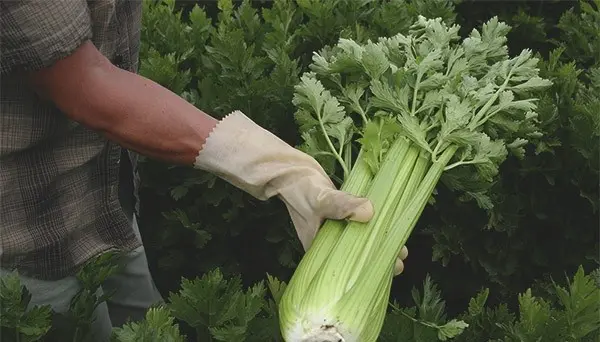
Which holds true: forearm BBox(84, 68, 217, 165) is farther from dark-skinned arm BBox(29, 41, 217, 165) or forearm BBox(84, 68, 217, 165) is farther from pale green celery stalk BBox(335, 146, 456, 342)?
pale green celery stalk BBox(335, 146, 456, 342)

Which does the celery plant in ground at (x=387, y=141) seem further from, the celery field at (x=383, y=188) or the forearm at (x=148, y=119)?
the forearm at (x=148, y=119)

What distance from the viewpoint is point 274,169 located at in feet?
7.70

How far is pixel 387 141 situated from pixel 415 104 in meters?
0.15

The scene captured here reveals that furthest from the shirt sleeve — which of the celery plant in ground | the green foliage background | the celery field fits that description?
the green foliage background

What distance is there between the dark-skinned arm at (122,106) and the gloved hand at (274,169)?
5cm

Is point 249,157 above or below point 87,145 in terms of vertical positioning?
above

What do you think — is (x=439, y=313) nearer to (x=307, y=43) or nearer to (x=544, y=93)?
(x=544, y=93)

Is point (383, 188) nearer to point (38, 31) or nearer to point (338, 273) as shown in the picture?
point (338, 273)

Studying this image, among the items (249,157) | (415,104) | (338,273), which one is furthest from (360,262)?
(415,104)

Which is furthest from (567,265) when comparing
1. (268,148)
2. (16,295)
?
(16,295)

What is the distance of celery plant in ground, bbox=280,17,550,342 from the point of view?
88.4 inches

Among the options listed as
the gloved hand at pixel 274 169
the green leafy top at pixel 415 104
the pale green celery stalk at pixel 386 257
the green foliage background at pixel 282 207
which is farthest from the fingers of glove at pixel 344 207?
the green foliage background at pixel 282 207

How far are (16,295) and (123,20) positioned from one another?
962 mm

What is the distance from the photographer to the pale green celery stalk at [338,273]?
2162mm
